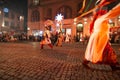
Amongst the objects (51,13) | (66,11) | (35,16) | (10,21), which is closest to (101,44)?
(66,11)

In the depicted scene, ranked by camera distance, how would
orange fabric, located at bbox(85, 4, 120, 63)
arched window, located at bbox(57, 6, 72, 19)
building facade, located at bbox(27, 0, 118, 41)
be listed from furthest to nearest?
arched window, located at bbox(57, 6, 72, 19) < building facade, located at bbox(27, 0, 118, 41) < orange fabric, located at bbox(85, 4, 120, 63)

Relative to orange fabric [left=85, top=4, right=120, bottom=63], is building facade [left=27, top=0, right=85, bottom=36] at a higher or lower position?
higher

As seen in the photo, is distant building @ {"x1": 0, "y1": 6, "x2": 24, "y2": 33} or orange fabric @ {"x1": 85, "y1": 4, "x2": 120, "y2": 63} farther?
distant building @ {"x1": 0, "y1": 6, "x2": 24, "y2": 33}

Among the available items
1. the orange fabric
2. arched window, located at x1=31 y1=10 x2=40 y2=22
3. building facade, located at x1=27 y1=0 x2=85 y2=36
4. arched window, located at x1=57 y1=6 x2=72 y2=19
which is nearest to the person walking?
the orange fabric

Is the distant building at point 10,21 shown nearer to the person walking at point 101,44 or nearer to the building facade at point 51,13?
the building facade at point 51,13

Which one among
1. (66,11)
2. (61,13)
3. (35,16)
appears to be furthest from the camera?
(35,16)

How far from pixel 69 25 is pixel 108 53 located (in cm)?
3314

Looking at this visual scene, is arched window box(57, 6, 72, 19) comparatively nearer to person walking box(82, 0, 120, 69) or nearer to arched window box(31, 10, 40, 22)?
arched window box(31, 10, 40, 22)

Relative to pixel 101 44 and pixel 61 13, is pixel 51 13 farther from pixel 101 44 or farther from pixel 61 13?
pixel 101 44

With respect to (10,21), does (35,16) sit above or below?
above

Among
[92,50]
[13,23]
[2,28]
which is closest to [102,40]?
[92,50]

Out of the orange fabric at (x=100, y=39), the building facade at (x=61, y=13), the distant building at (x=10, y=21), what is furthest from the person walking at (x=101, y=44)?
the distant building at (x=10, y=21)

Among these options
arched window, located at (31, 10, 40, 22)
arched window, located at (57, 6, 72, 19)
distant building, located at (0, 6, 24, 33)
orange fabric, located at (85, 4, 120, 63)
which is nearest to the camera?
orange fabric, located at (85, 4, 120, 63)

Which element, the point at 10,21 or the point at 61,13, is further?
the point at 10,21
